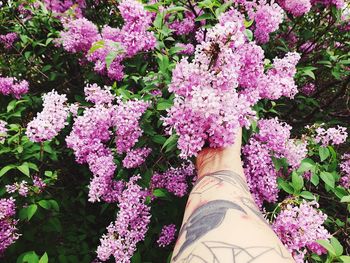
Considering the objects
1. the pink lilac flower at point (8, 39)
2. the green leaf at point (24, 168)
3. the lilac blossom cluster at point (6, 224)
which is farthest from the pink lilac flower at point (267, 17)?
the pink lilac flower at point (8, 39)

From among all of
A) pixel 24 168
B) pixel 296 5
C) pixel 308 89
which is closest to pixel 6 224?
pixel 24 168

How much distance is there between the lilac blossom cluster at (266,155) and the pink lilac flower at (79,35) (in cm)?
167

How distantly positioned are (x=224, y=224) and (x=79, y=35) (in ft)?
7.34

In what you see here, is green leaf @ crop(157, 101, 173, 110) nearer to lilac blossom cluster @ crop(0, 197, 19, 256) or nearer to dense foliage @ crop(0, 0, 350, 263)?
dense foliage @ crop(0, 0, 350, 263)

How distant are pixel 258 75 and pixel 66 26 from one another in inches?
74.6

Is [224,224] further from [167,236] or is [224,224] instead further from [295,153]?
[167,236]

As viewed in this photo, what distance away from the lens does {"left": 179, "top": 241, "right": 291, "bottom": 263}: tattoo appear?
892 mm

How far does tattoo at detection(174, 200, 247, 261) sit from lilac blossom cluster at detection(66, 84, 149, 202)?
746mm

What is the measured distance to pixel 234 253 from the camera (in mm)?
906

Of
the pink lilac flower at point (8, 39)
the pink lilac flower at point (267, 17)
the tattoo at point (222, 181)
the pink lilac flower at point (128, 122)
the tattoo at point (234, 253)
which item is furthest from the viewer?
the pink lilac flower at point (8, 39)

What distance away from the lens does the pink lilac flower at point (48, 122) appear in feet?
6.26

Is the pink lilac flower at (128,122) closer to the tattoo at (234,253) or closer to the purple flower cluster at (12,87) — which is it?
the tattoo at (234,253)

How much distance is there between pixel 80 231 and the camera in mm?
2766

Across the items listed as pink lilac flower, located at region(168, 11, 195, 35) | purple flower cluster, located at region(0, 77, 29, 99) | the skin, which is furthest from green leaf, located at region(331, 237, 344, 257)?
purple flower cluster, located at region(0, 77, 29, 99)
